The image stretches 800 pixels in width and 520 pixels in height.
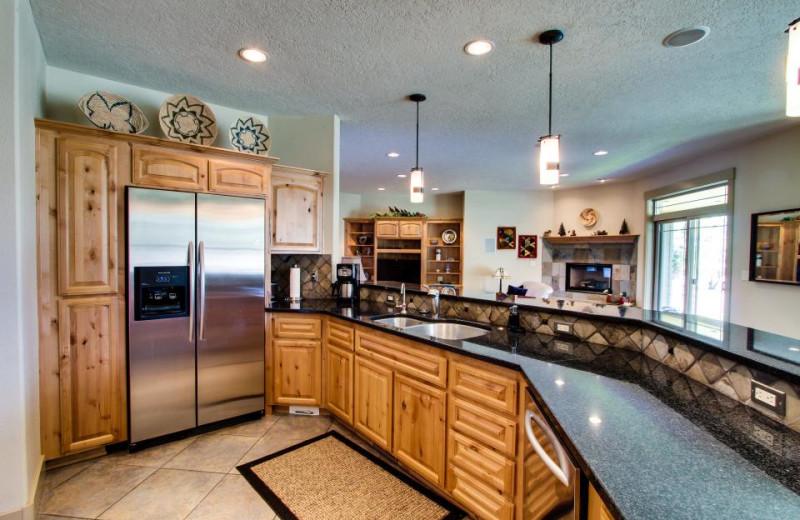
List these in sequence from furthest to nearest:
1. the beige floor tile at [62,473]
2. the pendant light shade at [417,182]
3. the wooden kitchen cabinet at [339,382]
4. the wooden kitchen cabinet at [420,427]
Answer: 1. the pendant light shade at [417,182]
2. the wooden kitchen cabinet at [339,382]
3. the beige floor tile at [62,473]
4. the wooden kitchen cabinet at [420,427]

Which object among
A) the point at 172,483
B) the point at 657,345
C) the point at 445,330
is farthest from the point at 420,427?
the point at 172,483

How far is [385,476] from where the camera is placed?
2.32 m

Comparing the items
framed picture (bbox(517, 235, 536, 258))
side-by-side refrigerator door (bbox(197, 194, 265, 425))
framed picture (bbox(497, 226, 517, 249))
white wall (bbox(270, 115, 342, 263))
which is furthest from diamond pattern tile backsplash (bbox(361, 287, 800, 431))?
framed picture (bbox(517, 235, 536, 258))

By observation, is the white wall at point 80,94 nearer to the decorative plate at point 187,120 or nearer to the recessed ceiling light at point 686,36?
the decorative plate at point 187,120

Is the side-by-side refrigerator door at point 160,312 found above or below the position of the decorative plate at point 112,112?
below

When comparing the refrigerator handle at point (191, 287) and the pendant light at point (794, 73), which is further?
the refrigerator handle at point (191, 287)

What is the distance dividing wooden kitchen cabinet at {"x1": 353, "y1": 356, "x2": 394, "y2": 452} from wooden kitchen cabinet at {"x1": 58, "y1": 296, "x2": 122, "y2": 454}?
5.31ft

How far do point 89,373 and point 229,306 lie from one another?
0.93 metres

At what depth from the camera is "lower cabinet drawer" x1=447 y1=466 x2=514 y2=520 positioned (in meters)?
1.72

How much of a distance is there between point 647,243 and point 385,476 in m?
6.06

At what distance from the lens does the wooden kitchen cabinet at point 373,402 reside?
242 centimetres

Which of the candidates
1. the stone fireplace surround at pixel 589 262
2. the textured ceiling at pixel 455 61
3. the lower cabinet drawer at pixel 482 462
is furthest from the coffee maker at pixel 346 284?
the stone fireplace surround at pixel 589 262

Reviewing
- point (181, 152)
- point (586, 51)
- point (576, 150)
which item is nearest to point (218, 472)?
point (181, 152)

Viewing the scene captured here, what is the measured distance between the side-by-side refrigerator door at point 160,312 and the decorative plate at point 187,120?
657mm
